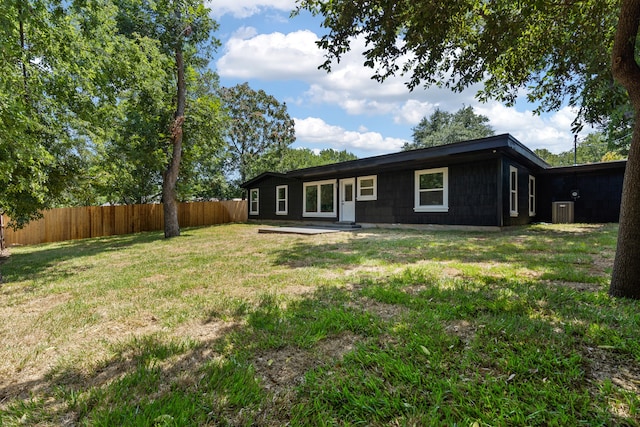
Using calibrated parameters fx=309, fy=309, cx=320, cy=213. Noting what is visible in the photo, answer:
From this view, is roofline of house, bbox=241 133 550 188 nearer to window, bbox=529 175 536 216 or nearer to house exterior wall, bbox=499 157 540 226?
house exterior wall, bbox=499 157 540 226

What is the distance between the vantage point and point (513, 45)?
468 cm

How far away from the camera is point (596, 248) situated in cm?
552

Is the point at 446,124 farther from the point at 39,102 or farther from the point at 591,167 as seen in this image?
the point at 39,102

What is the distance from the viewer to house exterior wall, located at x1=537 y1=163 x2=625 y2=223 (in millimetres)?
11328

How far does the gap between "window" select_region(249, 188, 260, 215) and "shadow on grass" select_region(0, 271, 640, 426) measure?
16.2 m

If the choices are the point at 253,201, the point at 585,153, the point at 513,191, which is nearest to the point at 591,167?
the point at 513,191

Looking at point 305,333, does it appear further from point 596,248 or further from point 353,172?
point 353,172

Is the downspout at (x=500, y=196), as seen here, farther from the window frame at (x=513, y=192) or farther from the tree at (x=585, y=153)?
the tree at (x=585, y=153)

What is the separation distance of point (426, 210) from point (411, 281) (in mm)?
7832

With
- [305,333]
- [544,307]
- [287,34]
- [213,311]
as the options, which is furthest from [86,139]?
[544,307]

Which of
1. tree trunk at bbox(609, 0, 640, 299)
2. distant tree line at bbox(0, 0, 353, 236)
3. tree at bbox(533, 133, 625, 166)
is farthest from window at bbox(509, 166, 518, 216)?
tree at bbox(533, 133, 625, 166)

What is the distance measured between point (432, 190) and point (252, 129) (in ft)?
67.4

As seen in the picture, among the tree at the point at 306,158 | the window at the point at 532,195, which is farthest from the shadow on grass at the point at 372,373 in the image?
the tree at the point at 306,158

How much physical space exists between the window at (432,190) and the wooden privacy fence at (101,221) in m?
12.2
